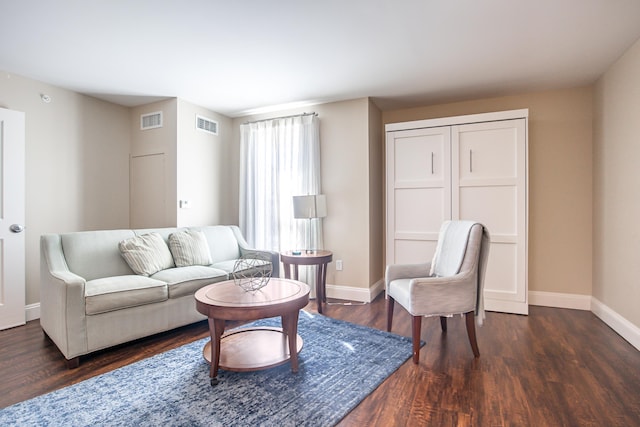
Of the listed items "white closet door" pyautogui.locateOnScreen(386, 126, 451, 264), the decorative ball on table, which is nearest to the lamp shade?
the decorative ball on table

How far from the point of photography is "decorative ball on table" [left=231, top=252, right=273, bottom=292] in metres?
2.51

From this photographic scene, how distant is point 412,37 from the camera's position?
258cm

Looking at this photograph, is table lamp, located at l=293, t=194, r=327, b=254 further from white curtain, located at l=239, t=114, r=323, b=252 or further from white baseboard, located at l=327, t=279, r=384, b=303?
white baseboard, located at l=327, t=279, r=384, b=303

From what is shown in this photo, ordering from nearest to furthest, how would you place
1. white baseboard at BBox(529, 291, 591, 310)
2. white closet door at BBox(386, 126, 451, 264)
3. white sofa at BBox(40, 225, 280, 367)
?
1. white sofa at BBox(40, 225, 280, 367)
2. white baseboard at BBox(529, 291, 591, 310)
3. white closet door at BBox(386, 126, 451, 264)

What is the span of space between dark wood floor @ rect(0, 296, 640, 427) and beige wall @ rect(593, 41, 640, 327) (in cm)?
41

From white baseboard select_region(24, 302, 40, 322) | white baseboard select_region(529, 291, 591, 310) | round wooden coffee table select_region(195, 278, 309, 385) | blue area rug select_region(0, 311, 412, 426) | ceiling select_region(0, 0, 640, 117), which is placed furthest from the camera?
white baseboard select_region(529, 291, 591, 310)

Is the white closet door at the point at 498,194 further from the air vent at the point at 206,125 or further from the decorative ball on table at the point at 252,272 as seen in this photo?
the air vent at the point at 206,125

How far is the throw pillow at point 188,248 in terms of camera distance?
3457 millimetres

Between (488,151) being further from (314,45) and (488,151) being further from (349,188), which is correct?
(314,45)

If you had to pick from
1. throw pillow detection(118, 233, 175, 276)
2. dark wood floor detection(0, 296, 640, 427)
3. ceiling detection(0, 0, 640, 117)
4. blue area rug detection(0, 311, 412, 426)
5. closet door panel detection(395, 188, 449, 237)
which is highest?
ceiling detection(0, 0, 640, 117)

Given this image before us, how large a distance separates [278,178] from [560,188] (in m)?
3.32

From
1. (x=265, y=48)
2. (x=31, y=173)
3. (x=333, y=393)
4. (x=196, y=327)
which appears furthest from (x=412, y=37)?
(x=31, y=173)

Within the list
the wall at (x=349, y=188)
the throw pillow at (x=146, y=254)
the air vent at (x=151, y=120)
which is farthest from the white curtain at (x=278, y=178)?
the throw pillow at (x=146, y=254)

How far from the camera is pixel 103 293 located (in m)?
2.47
